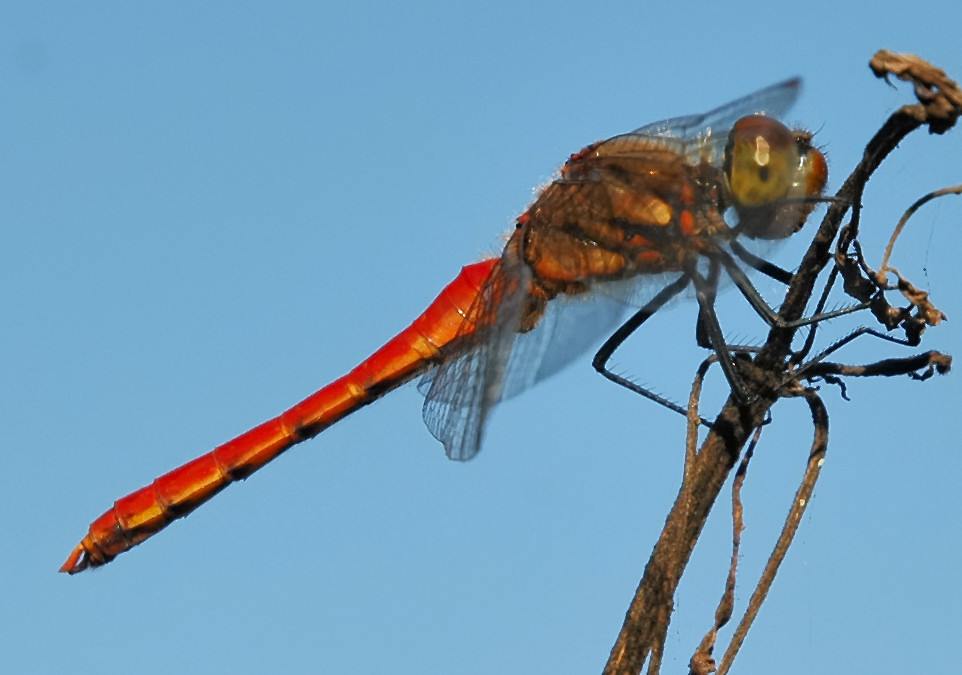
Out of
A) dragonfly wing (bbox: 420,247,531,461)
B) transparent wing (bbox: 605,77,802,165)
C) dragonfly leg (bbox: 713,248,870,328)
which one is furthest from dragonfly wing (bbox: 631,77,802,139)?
dragonfly wing (bbox: 420,247,531,461)

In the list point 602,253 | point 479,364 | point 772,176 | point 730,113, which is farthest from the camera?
point 479,364

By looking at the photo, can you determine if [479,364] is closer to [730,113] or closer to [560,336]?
[560,336]

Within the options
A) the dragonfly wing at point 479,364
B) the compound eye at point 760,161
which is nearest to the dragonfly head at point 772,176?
the compound eye at point 760,161

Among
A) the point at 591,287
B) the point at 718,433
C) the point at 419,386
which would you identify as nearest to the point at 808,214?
the point at 591,287

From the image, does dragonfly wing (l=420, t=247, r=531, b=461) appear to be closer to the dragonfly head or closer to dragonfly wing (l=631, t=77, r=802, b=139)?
dragonfly wing (l=631, t=77, r=802, b=139)

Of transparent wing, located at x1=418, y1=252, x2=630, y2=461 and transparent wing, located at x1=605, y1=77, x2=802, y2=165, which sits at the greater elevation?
transparent wing, located at x1=605, y1=77, x2=802, y2=165

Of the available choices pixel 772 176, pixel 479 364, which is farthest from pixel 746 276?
pixel 479 364

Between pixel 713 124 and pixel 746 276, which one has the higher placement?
pixel 713 124
